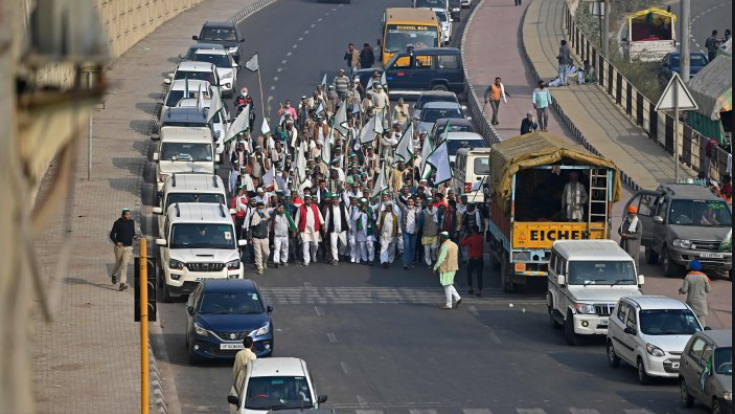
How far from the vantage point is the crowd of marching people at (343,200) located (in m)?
32.6

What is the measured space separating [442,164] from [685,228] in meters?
6.52

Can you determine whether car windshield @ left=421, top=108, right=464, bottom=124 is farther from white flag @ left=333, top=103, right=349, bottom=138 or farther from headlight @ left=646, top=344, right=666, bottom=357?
headlight @ left=646, top=344, right=666, bottom=357

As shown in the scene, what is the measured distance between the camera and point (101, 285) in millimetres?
29781

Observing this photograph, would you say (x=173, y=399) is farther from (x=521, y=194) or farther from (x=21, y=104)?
(x=21, y=104)

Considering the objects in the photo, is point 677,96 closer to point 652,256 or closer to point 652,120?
point 652,256

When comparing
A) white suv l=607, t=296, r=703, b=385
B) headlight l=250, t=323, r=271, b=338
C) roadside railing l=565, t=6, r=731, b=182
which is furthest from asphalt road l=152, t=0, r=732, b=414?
roadside railing l=565, t=6, r=731, b=182

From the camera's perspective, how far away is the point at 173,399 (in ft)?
73.8

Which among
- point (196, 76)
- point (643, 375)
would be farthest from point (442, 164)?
point (196, 76)

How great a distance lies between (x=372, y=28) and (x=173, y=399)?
5044 centimetres

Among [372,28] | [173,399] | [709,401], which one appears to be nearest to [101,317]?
[173,399]

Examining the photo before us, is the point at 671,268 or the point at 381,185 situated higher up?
the point at 381,185

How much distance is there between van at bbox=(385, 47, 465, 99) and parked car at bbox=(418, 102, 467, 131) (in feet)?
18.2

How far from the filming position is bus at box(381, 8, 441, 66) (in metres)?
58.8

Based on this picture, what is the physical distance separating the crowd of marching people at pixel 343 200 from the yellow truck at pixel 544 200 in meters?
0.90
